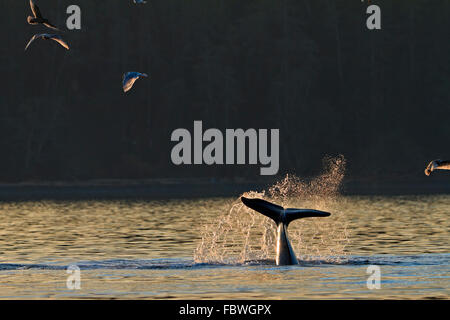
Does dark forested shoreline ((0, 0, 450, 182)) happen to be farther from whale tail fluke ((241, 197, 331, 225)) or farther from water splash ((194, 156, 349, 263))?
whale tail fluke ((241, 197, 331, 225))

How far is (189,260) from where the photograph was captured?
3991 centimetres

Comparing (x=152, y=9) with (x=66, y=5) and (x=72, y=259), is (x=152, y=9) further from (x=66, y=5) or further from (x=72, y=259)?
(x=72, y=259)

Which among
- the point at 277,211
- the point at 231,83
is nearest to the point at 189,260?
the point at 277,211

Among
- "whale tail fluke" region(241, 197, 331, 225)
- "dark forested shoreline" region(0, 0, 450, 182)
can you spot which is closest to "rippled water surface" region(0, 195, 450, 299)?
"whale tail fluke" region(241, 197, 331, 225)

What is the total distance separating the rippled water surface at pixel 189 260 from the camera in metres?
31.4

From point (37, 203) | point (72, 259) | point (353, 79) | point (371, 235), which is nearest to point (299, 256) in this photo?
point (72, 259)

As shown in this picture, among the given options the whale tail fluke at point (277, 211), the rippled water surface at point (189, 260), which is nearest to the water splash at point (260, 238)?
the rippled water surface at point (189, 260)

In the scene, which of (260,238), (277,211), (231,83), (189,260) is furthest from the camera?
(231,83)

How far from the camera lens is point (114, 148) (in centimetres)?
12031

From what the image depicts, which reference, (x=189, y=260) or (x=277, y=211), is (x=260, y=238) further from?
(x=277, y=211)

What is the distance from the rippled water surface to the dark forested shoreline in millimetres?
48980

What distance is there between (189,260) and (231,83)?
268ft

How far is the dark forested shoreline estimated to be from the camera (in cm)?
11844
